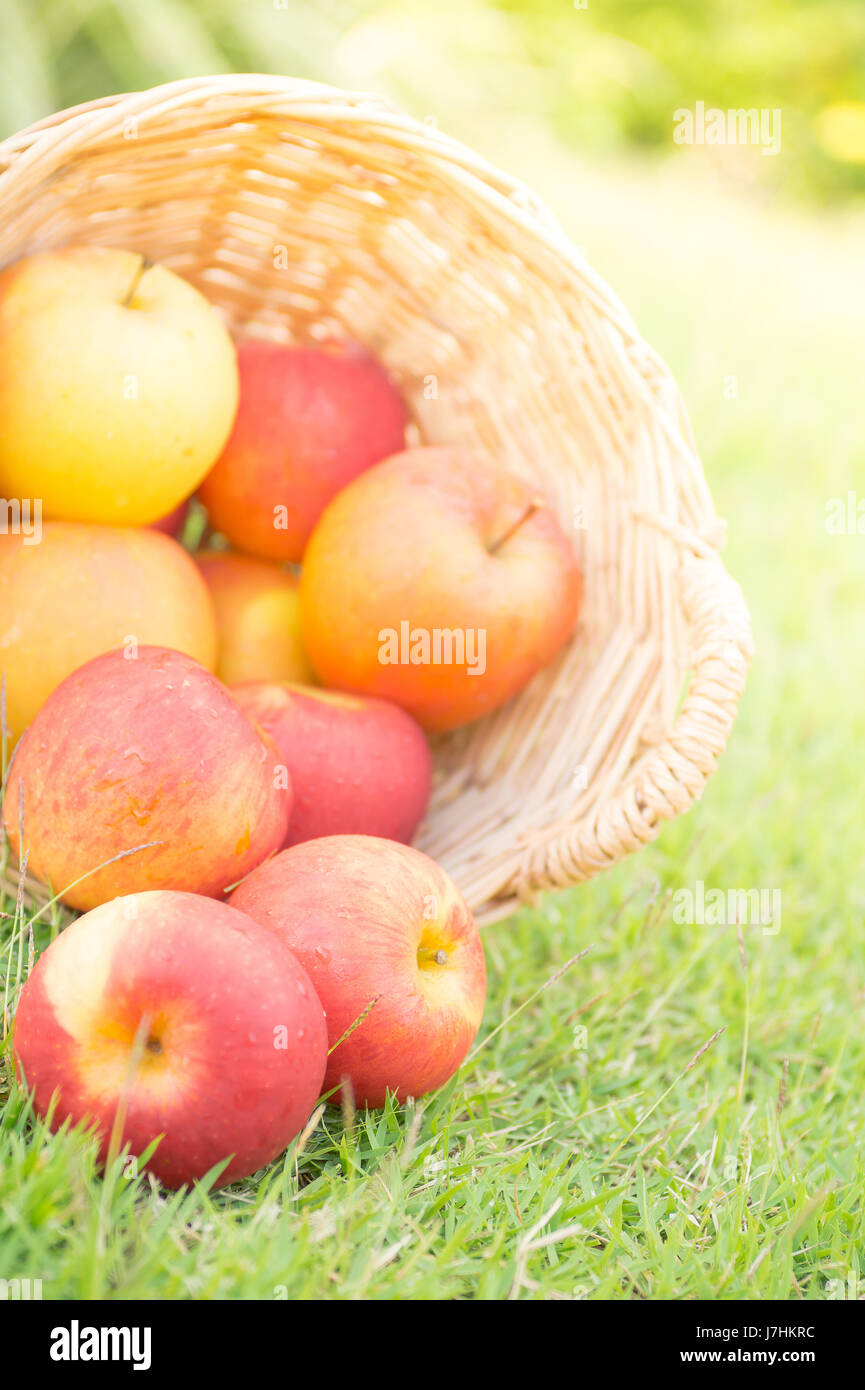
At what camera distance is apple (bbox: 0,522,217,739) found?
1458 mm

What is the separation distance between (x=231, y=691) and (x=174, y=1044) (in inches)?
27.1

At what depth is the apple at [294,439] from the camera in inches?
69.7

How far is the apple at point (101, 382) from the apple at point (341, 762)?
0.32 meters

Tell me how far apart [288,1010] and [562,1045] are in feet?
1.87

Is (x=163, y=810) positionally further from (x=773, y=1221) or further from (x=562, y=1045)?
(x=773, y=1221)

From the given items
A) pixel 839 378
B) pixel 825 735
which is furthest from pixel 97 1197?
pixel 839 378

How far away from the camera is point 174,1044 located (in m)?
0.97

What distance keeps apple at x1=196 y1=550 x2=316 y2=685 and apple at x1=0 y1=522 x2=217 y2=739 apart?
19 centimetres

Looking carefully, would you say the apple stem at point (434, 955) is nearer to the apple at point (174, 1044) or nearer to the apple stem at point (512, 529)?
the apple at point (174, 1044)
